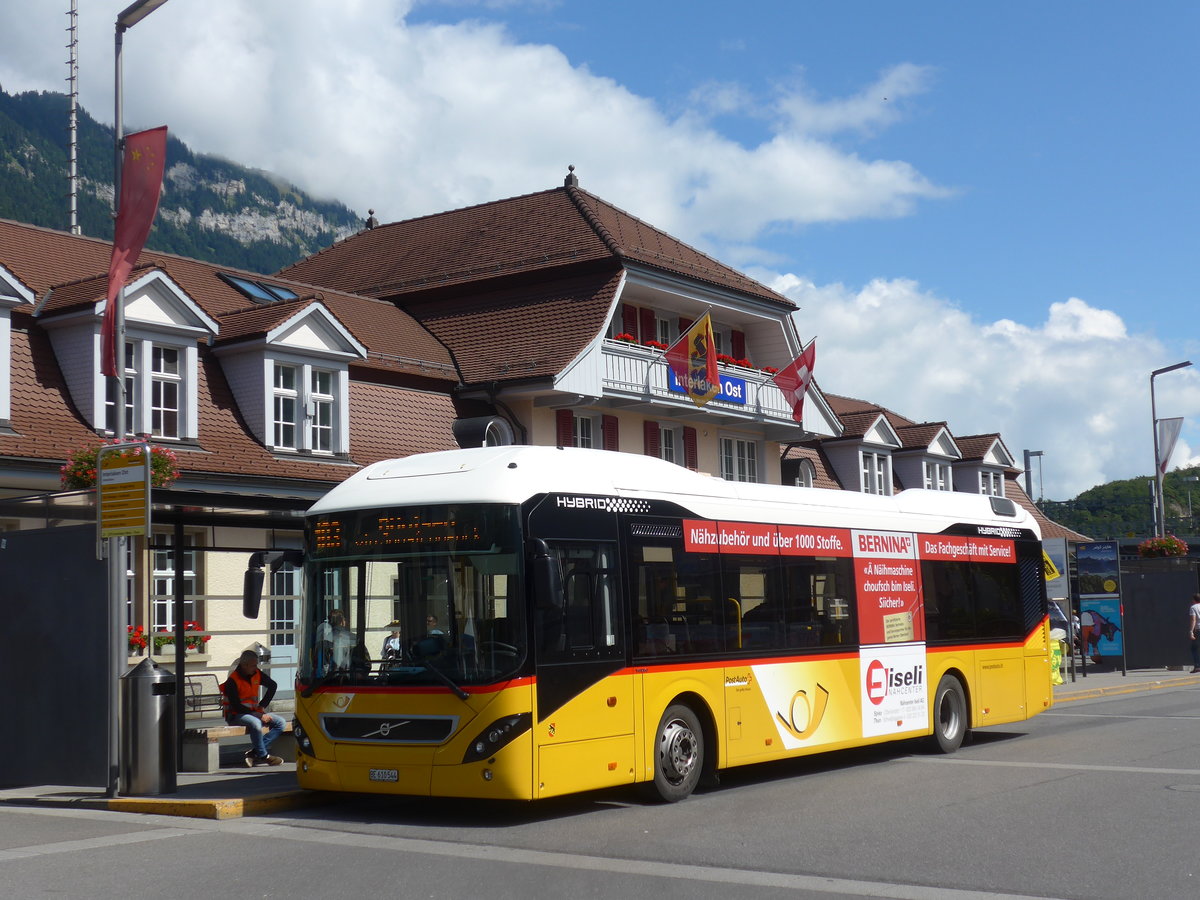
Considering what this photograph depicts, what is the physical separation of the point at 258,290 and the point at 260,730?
53.1 feet

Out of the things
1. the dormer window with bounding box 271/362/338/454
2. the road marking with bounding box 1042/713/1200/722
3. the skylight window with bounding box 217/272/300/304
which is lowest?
the road marking with bounding box 1042/713/1200/722

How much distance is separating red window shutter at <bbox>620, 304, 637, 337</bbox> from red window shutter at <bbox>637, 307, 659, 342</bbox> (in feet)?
0.78

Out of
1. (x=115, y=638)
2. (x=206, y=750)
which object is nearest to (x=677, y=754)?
(x=115, y=638)

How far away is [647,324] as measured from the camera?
35375 mm

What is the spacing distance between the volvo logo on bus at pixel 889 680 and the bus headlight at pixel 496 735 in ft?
18.6

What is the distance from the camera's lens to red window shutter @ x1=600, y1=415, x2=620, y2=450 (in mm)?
33219

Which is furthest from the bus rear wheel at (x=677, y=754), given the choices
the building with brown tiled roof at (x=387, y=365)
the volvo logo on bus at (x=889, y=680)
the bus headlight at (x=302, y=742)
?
the building with brown tiled roof at (x=387, y=365)

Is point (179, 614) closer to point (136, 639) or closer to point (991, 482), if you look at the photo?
point (136, 639)

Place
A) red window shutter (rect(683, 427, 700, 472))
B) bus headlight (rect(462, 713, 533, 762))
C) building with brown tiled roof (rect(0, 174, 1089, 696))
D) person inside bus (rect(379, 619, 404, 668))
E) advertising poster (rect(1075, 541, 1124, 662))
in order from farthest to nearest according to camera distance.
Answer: red window shutter (rect(683, 427, 700, 472)) < advertising poster (rect(1075, 541, 1124, 662)) < building with brown tiled roof (rect(0, 174, 1089, 696)) < person inside bus (rect(379, 619, 404, 668)) < bus headlight (rect(462, 713, 533, 762))

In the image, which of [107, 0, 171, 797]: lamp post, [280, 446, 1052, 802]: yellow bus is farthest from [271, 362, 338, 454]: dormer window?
[280, 446, 1052, 802]: yellow bus

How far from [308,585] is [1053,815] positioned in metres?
6.49

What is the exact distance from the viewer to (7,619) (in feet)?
47.5

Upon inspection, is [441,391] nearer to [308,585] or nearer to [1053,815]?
[308,585]

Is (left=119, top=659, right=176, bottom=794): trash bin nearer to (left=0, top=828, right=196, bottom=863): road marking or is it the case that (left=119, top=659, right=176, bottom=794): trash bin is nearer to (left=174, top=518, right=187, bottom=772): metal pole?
(left=174, top=518, right=187, bottom=772): metal pole
